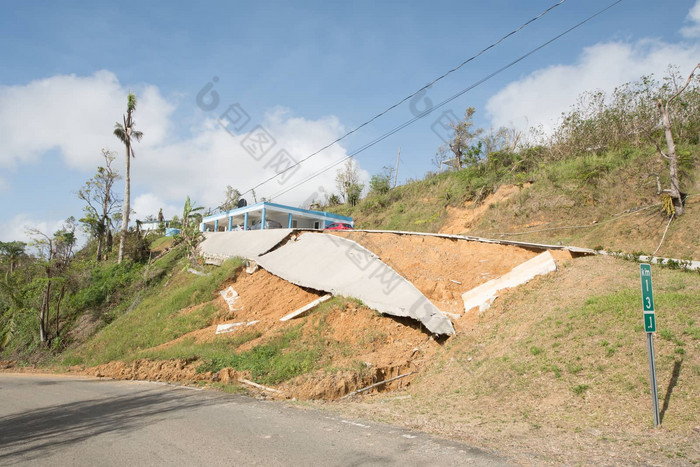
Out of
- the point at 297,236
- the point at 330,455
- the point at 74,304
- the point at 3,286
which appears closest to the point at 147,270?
the point at 74,304

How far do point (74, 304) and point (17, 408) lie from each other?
50.0 feet

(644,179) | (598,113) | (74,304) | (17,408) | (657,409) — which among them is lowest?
(17,408)

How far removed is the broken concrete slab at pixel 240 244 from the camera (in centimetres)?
1830

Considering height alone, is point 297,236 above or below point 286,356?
above

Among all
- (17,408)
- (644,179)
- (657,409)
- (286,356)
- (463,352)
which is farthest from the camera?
(644,179)

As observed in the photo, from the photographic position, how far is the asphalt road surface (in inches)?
181

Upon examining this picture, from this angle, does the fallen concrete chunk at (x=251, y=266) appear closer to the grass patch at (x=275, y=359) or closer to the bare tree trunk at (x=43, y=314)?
the grass patch at (x=275, y=359)

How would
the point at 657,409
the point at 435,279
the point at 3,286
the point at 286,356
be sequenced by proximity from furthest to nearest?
1. the point at 3,286
2. the point at 435,279
3. the point at 286,356
4. the point at 657,409

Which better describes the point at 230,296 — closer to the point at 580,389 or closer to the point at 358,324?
the point at 358,324

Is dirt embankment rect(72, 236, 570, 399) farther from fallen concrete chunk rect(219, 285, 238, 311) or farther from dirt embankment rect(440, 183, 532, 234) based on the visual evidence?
dirt embankment rect(440, 183, 532, 234)

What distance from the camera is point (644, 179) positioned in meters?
15.2

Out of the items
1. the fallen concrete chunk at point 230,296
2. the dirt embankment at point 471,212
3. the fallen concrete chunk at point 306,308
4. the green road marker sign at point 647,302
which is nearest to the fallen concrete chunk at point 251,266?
the fallen concrete chunk at point 230,296

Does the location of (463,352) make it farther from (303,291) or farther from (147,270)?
(147,270)

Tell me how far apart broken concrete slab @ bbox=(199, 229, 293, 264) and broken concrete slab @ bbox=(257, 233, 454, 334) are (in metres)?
0.84
